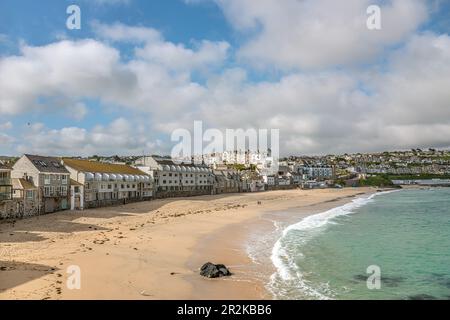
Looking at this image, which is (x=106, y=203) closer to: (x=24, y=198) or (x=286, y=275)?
(x=24, y=198)

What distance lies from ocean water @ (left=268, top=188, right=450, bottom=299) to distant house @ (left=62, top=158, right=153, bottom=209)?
2611 centimetres

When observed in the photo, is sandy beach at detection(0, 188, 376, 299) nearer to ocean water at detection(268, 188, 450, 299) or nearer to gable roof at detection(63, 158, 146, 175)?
ocean water at detection(268, 188, 450, 299)

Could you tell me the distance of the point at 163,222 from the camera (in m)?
39.0

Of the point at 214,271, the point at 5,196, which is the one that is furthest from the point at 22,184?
the point at 214,271

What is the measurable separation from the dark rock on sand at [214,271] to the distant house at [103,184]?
108 feet

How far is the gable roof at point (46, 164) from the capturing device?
4359cm

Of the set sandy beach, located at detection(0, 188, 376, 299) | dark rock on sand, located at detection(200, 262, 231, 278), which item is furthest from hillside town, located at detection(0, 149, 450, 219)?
dark rock on sand, located at detection(200, 262, 231, 278)

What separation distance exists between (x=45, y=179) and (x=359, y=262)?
34.1m

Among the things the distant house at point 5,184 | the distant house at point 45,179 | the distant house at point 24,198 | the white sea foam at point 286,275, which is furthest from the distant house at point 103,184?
the white sea foam at point 286,275

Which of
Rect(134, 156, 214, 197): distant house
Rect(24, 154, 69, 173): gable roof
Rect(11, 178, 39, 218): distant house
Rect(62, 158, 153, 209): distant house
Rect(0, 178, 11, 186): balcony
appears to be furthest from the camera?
Rect(134, 156, 214, 197): distant house

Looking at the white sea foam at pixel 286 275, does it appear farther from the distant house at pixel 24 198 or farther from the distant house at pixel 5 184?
the distant house at pixel 24 198

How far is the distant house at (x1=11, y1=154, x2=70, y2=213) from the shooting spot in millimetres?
A: 42281
